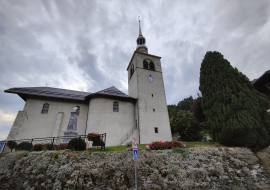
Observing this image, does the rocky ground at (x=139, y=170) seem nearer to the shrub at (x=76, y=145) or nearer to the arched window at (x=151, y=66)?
the shrub at (x=76, y=145)

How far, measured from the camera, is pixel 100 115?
14391 mm

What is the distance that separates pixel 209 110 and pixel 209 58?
15.8 feet

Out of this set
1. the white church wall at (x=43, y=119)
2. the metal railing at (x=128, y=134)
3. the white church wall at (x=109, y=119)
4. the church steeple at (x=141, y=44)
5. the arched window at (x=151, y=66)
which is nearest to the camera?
the white church wall at (x=43, y=119)

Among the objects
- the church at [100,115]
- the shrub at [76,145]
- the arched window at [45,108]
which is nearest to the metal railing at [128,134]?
the church at [100,115]

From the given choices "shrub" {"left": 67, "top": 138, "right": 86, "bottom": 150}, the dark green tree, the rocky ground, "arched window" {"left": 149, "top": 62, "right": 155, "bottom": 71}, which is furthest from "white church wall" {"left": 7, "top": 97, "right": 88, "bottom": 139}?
the dark green tree

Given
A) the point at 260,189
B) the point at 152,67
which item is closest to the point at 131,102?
the point at 152,67

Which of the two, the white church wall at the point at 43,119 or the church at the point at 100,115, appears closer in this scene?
the white church wall at the point at 43,119

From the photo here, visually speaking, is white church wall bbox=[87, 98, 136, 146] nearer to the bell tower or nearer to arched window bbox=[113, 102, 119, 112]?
arched window bbox=[113, 102, 119, 112]

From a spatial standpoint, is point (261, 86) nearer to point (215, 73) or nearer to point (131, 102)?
point (215, 73)

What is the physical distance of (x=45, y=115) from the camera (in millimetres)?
14273

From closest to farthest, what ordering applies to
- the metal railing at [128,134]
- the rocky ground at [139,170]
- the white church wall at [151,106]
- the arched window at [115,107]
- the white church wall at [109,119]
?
the rocky ground at [139,170], the white church wall at [109,119], the metal railing at [128,134], the white church wall at [151,106], the arched window at [115,107]

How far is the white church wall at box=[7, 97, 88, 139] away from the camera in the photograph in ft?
43.5

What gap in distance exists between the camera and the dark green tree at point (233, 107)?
7.93 m

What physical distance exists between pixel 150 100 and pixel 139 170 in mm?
10790
